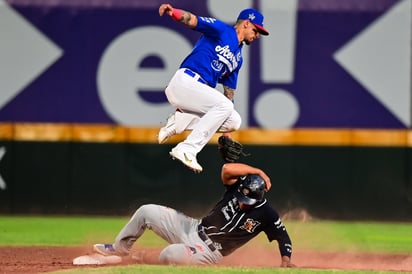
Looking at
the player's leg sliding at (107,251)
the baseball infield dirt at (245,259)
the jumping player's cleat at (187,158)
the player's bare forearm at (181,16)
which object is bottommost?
the baseball infield dirt at (245,259)

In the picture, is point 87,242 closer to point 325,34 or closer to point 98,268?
point 98,268

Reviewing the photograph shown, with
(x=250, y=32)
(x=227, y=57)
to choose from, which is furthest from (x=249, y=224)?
(x=250, y=32)

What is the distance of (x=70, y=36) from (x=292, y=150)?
353 centimetres

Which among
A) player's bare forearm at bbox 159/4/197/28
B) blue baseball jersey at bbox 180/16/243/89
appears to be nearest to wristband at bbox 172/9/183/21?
player's bare forearm at bbox 159/4/197/28

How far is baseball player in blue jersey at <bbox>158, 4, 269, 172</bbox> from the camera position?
30.2ft

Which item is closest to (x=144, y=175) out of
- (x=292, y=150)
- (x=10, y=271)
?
(x=292, y=150)

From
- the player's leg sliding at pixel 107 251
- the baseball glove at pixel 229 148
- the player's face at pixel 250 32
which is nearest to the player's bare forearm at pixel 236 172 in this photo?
the baseball glove at pixel 229 148

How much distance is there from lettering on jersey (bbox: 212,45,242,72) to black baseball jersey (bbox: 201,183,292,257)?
121 cm

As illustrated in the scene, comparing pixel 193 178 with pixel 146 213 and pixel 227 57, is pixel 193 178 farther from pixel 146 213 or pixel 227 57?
pixel 146 213

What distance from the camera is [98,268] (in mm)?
8383

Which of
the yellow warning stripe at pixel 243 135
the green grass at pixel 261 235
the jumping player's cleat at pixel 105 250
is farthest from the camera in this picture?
the yellow warning stripe at pixel 243 135

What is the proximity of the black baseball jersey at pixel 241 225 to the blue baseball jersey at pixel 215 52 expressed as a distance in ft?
3.89

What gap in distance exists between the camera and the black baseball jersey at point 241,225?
8875 millimetres

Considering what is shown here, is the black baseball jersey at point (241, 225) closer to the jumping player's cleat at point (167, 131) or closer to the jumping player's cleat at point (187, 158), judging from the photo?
the jumping player's cleat at point (187, 158)
